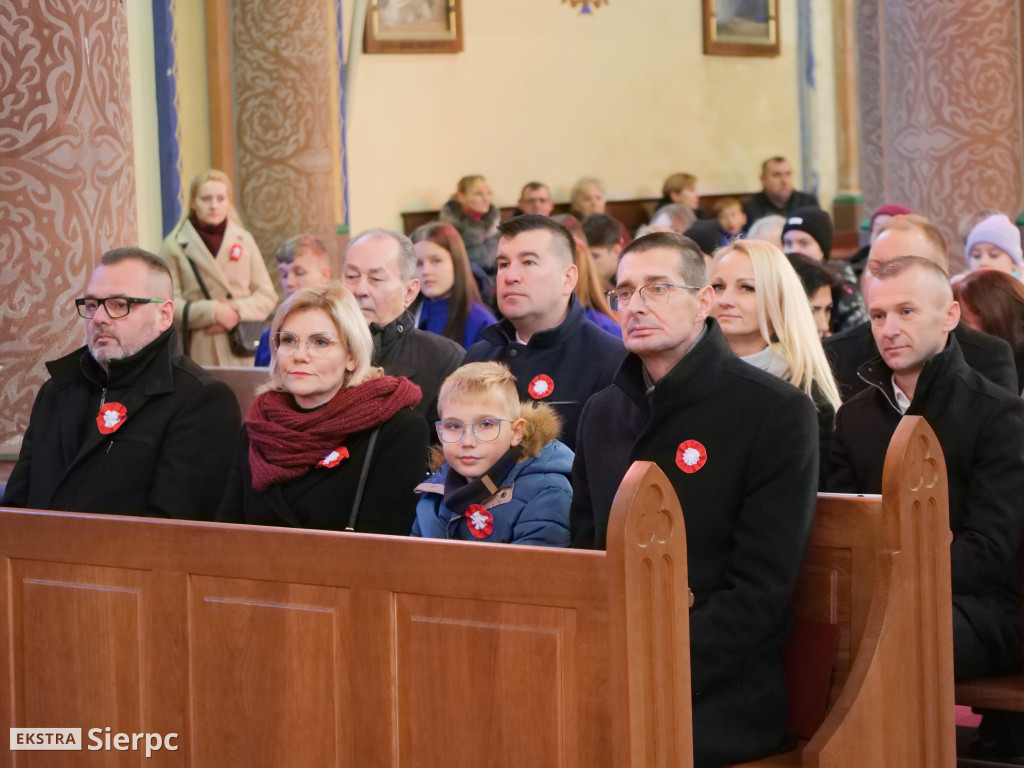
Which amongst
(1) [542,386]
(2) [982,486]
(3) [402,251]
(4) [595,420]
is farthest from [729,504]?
(3) [402,251]

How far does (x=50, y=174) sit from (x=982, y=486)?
306cm

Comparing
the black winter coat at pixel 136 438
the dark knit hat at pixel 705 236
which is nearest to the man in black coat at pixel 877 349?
the dark knit hat at pixel 705 236

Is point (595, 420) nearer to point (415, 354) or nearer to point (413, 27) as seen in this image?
point (415, 354)

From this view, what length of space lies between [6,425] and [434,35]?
9053mm

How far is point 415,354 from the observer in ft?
17.0

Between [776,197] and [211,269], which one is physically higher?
[776,197]

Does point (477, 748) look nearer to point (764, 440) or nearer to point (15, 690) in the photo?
point (764, 440)

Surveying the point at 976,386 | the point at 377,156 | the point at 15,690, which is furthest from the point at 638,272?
the point at 377,156

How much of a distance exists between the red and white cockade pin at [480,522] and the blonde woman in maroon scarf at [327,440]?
360mm

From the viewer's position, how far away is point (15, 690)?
11.9 ft

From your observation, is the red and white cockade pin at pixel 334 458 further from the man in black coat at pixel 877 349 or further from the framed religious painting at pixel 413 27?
the framed religious painting at pixel 413 27

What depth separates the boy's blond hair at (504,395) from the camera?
3.83 metres

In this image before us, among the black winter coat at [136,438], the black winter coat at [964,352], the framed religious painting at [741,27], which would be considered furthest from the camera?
the framed religious painting at [741,27]

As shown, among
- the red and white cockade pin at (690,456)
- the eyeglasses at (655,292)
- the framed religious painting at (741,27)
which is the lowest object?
the red and white cockade pin at (690,456)
